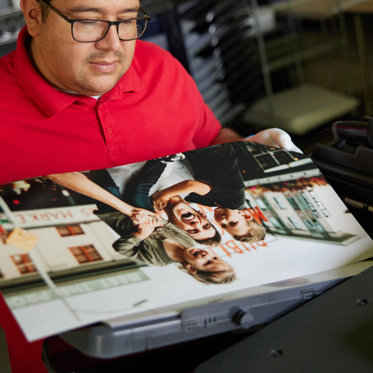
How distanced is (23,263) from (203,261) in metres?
0.24

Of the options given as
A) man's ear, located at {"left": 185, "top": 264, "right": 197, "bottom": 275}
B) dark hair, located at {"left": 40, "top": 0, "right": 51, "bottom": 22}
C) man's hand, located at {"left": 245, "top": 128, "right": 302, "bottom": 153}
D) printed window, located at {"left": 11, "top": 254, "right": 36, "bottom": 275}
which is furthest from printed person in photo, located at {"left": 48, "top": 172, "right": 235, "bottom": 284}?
dark hair, located at {"left": 40, "top": 0, "right": 51, "bottom": 22}

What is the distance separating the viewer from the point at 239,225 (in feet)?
2.83

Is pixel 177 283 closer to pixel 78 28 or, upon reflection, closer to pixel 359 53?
pixel 78 28

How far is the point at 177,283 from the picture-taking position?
2.49 feet

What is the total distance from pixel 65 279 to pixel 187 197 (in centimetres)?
25

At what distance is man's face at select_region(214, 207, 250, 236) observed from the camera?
33.6 inches

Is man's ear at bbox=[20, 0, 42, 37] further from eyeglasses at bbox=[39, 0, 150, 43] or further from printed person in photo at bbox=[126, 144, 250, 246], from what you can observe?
printed person in photo at bbox=[126, 144, 250, 246]

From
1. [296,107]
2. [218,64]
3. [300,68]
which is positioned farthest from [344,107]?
[300,68]

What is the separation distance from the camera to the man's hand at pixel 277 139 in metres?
1.06

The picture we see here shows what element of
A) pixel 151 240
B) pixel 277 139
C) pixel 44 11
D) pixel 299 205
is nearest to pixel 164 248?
pixel 151 240

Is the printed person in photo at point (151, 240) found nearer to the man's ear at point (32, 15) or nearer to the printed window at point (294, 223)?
the printed window at point (294, 223)

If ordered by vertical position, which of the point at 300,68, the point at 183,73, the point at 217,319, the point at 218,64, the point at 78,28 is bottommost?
the point at 300,68

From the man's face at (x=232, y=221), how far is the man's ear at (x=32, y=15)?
0.62 meters

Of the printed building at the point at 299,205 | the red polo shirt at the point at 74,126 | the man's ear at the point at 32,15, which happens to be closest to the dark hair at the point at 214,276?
the printed building at the point at 299,205
